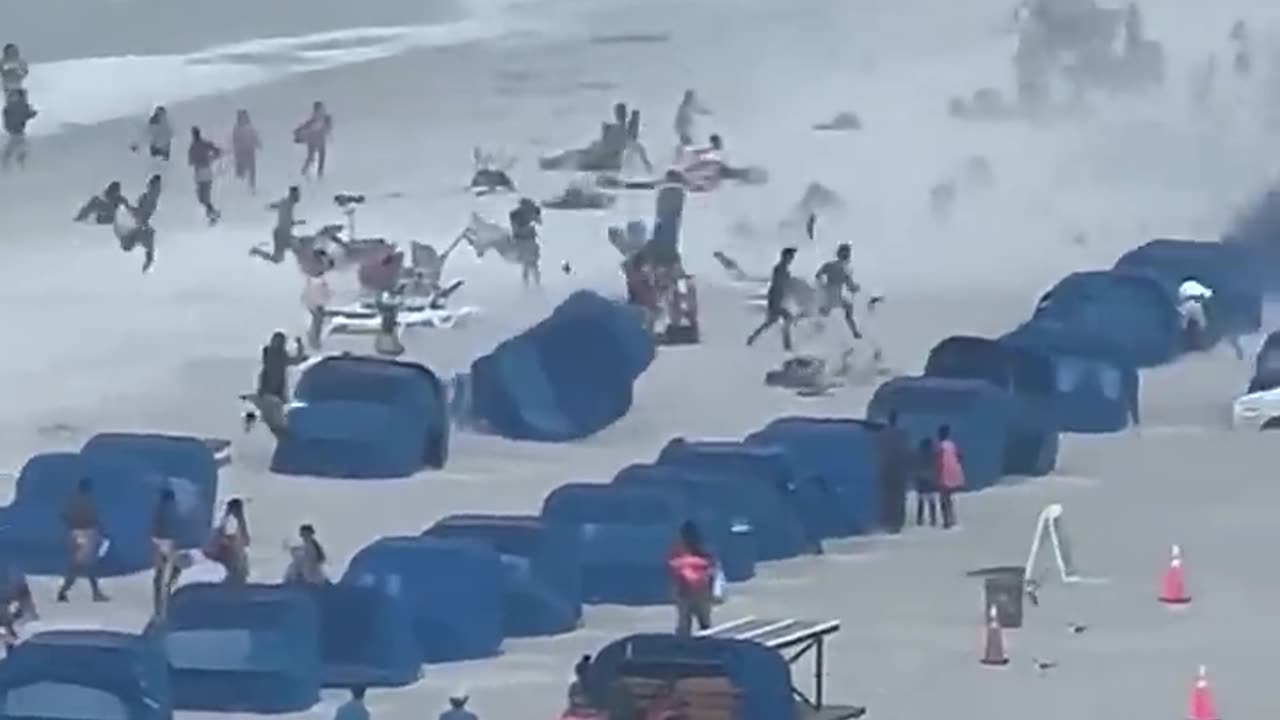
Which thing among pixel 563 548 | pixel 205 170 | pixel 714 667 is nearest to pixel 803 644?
pixel 714 667

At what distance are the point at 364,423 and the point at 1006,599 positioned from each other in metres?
5.50

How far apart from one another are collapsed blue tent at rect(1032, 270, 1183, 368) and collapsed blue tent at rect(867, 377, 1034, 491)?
4455mm

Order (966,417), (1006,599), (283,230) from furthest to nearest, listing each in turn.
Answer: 1. (283,230)
2. (966,417)
3. (1006,599)

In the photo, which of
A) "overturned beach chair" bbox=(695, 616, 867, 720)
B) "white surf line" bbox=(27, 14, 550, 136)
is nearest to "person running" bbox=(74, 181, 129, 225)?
"white surf line" bbox=(27, 14, 550, 136)

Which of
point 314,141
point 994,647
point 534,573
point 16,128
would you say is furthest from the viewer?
point 314,141

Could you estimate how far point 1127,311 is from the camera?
2645 cm

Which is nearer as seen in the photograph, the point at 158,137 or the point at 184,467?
the point at 184,467

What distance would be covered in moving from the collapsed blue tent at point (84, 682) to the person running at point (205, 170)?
17495 mm

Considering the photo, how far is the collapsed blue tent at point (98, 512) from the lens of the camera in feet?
59.6

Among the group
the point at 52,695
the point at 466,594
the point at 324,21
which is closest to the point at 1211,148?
the point at 324,21

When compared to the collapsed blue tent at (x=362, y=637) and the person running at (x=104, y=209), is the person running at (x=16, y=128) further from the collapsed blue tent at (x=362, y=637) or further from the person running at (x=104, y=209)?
the collapsed blue tent at (x=362, y=637)

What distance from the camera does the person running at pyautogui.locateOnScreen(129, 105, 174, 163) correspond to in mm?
33469

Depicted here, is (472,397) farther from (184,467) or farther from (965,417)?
(184,467)

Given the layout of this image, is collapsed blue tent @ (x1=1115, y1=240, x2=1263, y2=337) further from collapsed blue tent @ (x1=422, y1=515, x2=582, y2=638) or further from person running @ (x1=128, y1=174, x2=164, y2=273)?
collapsed blue tent @ (x1=422, y1=515, x2=582, y2=638)
